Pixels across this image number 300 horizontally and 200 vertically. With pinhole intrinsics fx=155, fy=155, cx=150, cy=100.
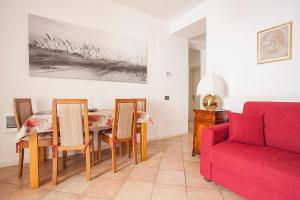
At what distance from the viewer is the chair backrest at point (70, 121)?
167 centimetres

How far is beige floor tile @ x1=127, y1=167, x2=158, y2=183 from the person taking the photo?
1.85m

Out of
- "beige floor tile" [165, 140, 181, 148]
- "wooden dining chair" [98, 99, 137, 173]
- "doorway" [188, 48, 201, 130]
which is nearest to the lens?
"wooden dining chair" [98, 99, 137, 173]

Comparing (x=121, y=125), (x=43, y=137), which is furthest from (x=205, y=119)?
(x=43, y=137)

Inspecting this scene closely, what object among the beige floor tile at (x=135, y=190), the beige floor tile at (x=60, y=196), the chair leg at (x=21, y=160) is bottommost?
the beige floor tile at (x=135, y=190)

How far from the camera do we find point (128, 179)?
1852 mm

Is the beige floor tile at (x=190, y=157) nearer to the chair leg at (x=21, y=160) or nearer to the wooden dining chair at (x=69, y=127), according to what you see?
the wooden dining chair at (x=69, y=127)

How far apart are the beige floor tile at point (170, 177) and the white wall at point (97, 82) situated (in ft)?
5.13

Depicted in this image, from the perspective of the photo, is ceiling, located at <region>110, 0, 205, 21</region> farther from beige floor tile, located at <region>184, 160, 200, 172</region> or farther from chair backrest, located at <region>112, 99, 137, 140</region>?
beige floor tile, located at <region>184, 160, 200, 172</region>

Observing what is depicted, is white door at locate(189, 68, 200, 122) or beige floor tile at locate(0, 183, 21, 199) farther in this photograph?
white door at locate(189, 68, 200, 122)

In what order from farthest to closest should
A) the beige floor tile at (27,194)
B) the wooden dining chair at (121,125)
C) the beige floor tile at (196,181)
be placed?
the wooden dining chair at (121,125) < the beige floor tile at (196,181) < the beige floor tile at (27,194)

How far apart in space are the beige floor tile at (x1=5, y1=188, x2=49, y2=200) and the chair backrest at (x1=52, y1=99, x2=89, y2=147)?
49 centimetres

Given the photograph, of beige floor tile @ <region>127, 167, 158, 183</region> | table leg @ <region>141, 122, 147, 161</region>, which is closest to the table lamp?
table leg @ <region>141, 122, 147, 161</region>

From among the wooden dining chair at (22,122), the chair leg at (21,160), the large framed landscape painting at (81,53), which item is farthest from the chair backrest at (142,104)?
the chair leg at (21,160)

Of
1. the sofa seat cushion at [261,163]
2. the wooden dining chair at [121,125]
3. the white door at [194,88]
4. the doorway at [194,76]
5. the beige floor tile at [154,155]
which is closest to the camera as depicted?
the sofa seat cushion at [261,163]
